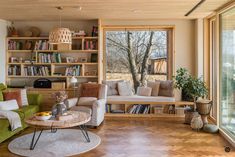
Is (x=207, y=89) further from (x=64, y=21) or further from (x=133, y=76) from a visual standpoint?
(x=64, y=21)

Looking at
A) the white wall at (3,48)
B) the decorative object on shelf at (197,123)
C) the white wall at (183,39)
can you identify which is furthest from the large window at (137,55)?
the white wall at (3,48)

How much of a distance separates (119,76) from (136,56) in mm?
690

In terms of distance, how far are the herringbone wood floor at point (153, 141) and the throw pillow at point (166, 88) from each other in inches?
32.2

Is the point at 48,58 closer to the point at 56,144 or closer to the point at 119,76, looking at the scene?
the point at 119,76

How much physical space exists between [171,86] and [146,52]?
1179 mm

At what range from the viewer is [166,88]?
22.4 feet

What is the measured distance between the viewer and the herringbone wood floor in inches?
164

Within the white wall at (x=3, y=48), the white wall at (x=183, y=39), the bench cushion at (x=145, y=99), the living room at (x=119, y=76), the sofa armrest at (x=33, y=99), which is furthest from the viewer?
the white wall at (x=183, y=39)

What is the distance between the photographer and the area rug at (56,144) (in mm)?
4125

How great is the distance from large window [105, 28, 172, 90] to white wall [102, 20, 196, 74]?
0.24 meters

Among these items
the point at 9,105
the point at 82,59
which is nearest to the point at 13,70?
the point at 82,59

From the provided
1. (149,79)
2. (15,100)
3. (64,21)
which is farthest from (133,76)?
(15,100)

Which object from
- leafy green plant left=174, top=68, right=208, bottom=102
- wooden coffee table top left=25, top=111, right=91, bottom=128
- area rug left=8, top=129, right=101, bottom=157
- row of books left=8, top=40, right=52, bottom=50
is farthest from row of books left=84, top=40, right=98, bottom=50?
wooden coffee table top left=25, top=111, right=91, bottom=128

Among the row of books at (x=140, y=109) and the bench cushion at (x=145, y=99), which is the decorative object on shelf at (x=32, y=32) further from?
the row of books at (x=140, y=109)
